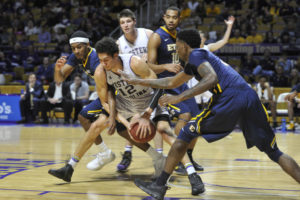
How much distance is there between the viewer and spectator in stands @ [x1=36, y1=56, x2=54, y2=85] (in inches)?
604

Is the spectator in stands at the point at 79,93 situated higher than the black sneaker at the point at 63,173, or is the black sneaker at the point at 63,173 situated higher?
the black sneaker at the point at 63,173

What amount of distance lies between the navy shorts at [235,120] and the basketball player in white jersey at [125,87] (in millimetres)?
591

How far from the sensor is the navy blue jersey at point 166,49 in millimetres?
6004

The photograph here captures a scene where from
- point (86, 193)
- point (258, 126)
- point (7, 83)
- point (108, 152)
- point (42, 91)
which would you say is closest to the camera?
point (258, 126)

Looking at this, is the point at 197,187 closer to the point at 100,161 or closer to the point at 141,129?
the point at 141,129

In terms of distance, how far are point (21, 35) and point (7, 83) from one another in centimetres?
324

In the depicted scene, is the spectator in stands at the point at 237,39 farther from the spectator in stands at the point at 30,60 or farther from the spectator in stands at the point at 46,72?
the spectator in stands at the point at 30,60

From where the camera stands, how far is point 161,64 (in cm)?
597

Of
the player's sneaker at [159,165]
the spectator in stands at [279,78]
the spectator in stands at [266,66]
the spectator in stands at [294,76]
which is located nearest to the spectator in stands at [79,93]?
the spectator in stands at [266,66]

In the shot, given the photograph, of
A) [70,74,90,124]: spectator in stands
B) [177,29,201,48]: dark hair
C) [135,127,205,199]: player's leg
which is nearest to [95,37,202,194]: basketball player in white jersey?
[135,127,205,199]: player's leg

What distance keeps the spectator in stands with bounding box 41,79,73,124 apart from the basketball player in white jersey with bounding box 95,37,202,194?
27.5ft

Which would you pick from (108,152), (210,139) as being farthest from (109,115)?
(210,139)

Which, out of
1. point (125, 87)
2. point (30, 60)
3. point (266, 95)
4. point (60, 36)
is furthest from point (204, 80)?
point (60, 36)

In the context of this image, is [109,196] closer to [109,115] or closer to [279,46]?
[109,115]
